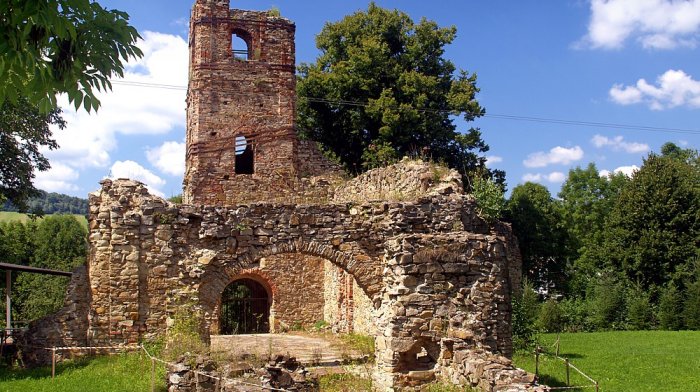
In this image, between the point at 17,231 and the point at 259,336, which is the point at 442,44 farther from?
the point at 17,231

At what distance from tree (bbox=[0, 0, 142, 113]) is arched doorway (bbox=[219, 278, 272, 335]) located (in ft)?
58.8

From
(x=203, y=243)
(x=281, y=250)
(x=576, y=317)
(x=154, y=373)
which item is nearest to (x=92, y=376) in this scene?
(x=154, y=373)

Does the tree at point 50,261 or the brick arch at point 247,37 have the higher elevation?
the brick arch at point 247,37

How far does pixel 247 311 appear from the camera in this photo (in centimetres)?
2397

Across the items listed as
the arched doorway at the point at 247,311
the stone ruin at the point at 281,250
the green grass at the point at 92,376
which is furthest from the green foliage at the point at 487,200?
the green grass at the point at 92,376

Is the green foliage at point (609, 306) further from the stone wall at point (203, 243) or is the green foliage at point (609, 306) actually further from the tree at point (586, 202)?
the stone wall at point (203, 243)

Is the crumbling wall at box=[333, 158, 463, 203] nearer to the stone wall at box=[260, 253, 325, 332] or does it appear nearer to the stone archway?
the stone archway

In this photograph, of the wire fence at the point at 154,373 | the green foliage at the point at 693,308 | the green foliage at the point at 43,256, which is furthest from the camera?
the green foliage at the point at 43,256

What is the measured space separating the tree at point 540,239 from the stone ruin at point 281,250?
11971 mm

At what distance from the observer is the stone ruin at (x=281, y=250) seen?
10594mm

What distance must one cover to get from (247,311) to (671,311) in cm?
1738

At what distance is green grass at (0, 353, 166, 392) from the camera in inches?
441

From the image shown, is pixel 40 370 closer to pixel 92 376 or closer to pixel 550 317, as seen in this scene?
pixel 92 376

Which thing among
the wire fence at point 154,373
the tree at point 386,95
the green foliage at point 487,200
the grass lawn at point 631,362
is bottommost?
the grass lawn at point 631,362
